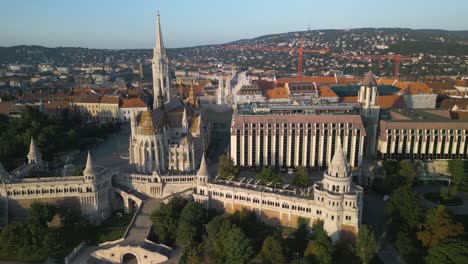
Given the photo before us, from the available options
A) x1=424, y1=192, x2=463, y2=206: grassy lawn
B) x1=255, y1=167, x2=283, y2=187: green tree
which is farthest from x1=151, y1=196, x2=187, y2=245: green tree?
x1=424, y1=192, x2=463, y2=206: grassy lawn

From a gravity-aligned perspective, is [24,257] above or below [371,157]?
below

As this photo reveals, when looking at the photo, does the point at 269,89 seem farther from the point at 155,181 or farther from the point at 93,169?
the point at 93,169

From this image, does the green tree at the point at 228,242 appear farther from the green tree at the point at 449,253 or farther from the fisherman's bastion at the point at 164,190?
the green tree at the point at 449,253

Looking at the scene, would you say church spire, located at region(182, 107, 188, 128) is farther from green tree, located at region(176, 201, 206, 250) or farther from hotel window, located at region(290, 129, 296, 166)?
green tree, located at region(176, 201, 206, 250)

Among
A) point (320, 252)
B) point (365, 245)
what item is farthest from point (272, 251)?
point (365, 245)

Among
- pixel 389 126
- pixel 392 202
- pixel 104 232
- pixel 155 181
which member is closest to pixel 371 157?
pixel 389 126

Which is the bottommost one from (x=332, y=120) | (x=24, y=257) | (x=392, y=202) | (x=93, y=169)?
(x=24, y=257)
